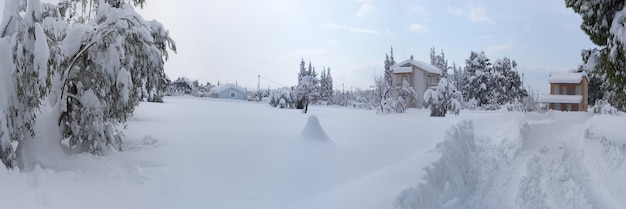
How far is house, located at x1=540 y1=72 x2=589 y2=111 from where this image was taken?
38344 millimetres

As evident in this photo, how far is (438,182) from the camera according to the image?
7637mm

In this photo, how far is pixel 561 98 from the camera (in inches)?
1531

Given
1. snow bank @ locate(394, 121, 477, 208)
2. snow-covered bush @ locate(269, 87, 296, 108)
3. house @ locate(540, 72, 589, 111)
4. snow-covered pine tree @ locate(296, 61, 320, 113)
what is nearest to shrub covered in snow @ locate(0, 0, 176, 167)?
snow bank @ locate(394, 121, 477, 208)

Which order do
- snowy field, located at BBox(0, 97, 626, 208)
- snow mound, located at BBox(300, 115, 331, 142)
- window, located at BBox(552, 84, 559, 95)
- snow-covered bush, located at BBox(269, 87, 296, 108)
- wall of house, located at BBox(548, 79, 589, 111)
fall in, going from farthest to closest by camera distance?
1. window, located at BBox(552, 84, 559, 95)
2. wall of house, located at BBox(548, 79, 589, 111)
3. snow-covered bush, located at BBox(269, 87, 296, 108)
4. snow mound, located at BBox(300, 115, 331, 142)
5. snowy field, located at BBox(0, 97, 626, 208)

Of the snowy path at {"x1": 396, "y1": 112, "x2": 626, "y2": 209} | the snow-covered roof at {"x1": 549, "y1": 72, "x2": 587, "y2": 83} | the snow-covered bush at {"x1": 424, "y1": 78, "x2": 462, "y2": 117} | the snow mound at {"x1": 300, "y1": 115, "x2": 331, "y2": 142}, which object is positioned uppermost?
the snow-covered roof at {"x1": 549, "y1": 72, "x2": 587, "y2": 83}

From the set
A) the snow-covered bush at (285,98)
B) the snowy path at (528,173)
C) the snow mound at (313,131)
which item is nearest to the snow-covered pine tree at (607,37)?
the snowy path at (528,173)

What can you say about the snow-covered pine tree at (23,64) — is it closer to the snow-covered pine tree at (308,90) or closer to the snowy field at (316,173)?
the snowy field at (316,173)

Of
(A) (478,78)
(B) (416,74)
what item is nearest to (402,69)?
(B) (416,74)

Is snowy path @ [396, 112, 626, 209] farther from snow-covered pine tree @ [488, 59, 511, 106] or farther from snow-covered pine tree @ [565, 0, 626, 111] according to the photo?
snow-covered pine tree @ [488, 59, 511, 106]

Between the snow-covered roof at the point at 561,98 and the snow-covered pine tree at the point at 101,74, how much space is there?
40.7 metres

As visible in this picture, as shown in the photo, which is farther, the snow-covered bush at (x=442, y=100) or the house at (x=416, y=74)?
the house at (x=416, y=74)

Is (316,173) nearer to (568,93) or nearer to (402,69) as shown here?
(402,69)

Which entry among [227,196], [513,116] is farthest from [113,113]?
[513,116]

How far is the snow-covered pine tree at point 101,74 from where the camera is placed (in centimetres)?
719
